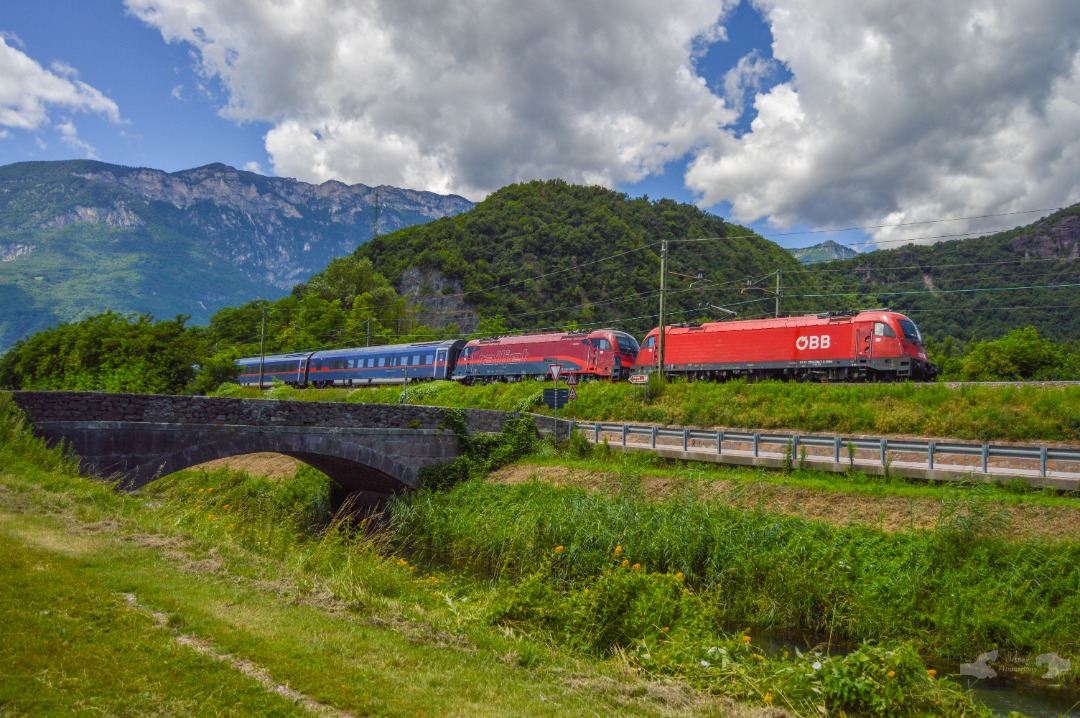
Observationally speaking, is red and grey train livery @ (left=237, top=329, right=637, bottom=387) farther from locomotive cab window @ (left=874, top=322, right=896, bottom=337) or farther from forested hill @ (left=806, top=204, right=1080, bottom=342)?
forested hill @ (left=806, top=204, right=1080, bottom=342)

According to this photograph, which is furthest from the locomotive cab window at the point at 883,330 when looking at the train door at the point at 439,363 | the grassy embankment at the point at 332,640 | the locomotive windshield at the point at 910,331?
the train door at the point at 439,363

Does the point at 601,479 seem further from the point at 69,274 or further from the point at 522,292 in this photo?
the point at 69,274

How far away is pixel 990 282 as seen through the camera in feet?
219

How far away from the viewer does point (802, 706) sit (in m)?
6.48

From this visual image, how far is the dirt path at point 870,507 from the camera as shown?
41.3 feet

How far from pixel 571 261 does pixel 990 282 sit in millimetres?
44713

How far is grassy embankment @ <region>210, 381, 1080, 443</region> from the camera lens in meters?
19.2

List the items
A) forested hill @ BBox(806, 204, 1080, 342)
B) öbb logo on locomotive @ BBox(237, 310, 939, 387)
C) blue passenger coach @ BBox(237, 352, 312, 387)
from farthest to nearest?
forested hill @ BBox(806, 204, 1080, 342) < blue passenger coach @ BBox(237, 352, 312, 387) < öbb logo on locomotive @ BBox(237, 310, 939, 387)

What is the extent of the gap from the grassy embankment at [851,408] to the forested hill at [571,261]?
130ft

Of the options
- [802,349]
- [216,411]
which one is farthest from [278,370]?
[802,349]

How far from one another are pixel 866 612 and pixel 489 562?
9128 millimetres

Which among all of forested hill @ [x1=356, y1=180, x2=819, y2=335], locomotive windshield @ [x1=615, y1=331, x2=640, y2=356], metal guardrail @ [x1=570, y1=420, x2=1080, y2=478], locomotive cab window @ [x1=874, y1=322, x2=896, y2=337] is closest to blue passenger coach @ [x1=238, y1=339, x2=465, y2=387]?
locomotive windshield @ [x1=615, y1=331, x2=640, y2=356]

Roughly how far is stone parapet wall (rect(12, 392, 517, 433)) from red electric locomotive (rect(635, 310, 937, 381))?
498 inches

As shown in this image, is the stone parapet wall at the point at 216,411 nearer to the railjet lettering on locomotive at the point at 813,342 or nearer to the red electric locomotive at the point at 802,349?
the red electric locomotive at the point at 802,349
